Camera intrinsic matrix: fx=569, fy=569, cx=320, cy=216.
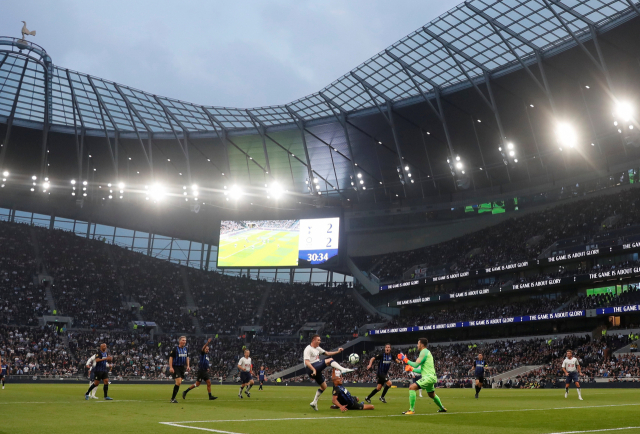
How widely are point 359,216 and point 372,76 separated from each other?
25148 millimetres

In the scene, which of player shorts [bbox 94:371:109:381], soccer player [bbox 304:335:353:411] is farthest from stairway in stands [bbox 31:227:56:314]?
soccer player [bbox 304:335:353:411]

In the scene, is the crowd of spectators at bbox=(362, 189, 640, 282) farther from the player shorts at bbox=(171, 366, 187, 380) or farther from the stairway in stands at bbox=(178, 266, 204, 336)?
the player shorts at bbox=(171, 366, 187, 380)

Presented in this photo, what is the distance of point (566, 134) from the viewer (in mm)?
54688

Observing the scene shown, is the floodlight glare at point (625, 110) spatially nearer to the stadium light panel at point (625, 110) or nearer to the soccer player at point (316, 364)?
the stadium light panel at point (625, 110)

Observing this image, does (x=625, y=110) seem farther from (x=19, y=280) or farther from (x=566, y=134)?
(x=19, y=280)

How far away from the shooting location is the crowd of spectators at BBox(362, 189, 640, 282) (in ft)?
178

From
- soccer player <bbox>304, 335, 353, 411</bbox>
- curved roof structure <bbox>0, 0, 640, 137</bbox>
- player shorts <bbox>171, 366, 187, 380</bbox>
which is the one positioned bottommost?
player shorts <bbox>171, 366, 187, 380</bbox>

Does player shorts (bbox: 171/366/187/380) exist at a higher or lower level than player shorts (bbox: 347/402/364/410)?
higher

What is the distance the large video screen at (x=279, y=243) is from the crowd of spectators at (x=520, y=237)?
777 cm

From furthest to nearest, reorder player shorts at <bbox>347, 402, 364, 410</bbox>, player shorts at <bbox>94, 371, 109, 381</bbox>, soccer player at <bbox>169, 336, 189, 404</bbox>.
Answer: player shorts at <bbox>94, 371, 109, 381</bbox> < soccer player at <bbox>169, 336, 189, 404</bbox> < player shorts at <bbox>347, 402, 364, 410</bbox>

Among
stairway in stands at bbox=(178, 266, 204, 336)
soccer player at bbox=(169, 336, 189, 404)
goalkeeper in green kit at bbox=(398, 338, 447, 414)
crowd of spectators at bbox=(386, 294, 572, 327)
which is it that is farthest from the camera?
stairway in stands at bbox=(178, 266, 204, 336)

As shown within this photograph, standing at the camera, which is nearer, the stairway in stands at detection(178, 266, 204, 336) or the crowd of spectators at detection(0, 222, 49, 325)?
the crowd of spectators at detection(0, 222, 49, 325)

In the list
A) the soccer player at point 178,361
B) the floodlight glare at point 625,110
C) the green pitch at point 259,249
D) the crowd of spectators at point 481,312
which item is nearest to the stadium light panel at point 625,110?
the floodlight glare at point 625,110

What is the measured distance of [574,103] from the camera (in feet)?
178
